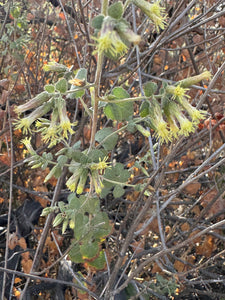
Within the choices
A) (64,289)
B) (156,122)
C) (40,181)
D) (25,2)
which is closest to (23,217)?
(40,181)

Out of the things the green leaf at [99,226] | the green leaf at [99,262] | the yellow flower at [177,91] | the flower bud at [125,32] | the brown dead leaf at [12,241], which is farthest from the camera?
the brown dead leaf at [12,241]

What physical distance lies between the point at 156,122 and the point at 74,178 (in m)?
0.33

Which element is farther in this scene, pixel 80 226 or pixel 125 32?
pixel 80 226

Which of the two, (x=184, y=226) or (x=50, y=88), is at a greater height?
(x=50, y=88)

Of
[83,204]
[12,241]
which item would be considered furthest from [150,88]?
[12,241]

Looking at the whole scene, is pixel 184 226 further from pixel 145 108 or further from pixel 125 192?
pixel 145 108

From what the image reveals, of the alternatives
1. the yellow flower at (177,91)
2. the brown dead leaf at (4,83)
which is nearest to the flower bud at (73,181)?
the yellow flower at (177,91)

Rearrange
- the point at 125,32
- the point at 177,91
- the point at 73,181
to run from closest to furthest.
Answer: the point at 125,32, the point at 177,91, the point at 73,181

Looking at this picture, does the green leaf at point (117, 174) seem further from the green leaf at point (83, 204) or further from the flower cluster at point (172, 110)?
the flower cluster at point (172, 110)

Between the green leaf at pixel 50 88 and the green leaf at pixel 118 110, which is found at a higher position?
the green leaf at pixel 50 88

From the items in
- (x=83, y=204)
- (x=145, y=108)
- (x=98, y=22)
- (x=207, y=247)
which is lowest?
(x=207, y=247)

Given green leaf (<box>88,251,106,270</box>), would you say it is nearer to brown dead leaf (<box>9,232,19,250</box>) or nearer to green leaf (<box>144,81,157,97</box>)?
brown dead leaf (<box>9,232,19,250</box>)

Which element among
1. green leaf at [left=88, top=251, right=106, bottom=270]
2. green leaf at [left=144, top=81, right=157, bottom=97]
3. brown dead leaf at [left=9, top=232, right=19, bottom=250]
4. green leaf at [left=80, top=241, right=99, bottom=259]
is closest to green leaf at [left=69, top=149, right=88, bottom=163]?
green leaf at [left=144, top=81, right=157, bottom=97]

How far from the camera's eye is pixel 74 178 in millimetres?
1203
